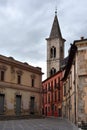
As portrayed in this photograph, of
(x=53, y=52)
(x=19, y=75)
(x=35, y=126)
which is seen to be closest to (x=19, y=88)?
(x=19, y=75)

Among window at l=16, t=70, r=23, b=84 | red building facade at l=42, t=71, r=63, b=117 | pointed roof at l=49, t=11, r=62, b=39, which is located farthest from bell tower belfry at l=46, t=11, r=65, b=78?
window at l=16, t=70, r=23, b=84

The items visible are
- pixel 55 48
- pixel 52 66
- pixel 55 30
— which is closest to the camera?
pixel 52 66

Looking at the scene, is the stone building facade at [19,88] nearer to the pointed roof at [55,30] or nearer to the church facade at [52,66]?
the church facade at [52,66]

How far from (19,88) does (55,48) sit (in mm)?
51416

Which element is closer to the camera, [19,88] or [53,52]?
[19,88]

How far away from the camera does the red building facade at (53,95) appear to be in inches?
2803

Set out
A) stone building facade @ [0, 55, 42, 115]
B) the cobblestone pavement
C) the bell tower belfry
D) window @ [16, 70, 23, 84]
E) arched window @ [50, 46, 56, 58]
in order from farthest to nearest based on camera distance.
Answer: arched window @ [50, 46, 56, 58]
the bell tower belfry
window @ [16, 70, 23, 84]
stone building facade @ [0, 55, 42, 115]
the cobblestone pavement

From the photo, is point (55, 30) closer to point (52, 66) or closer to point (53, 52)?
point (53, 52)

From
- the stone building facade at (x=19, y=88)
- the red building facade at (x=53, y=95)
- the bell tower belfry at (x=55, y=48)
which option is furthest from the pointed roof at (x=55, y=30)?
the stone building facade at (x=19, y=88)

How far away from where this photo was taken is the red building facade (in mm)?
71188

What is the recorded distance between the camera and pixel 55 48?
101 meters

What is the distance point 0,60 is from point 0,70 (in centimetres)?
142

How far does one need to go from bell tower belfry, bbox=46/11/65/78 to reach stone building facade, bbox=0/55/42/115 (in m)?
41.0

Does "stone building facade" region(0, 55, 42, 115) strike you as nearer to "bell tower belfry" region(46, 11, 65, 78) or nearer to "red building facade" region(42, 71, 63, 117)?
"red building facade" region(42, 71, 63, 117)
